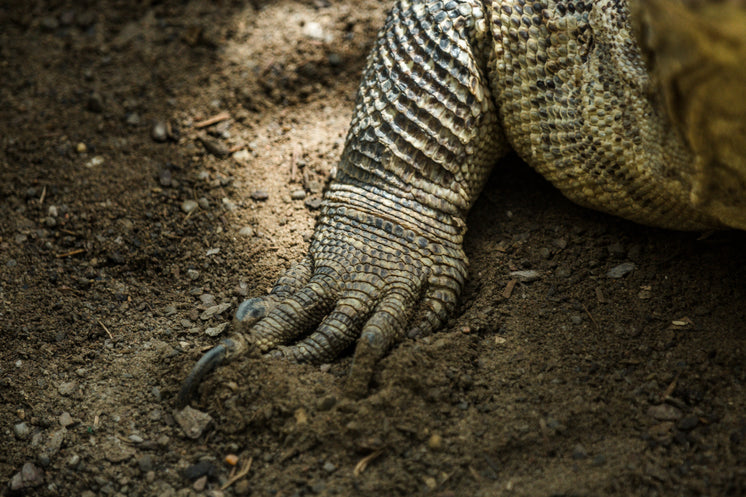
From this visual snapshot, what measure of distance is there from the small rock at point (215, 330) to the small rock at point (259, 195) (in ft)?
2.61

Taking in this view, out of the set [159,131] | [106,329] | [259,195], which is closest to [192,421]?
[106,329]

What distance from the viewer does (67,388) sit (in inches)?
98.2

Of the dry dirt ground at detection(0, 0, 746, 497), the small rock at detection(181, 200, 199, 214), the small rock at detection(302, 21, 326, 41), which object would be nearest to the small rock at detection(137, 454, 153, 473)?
the dry dirt ground at detection(0, 0, 746, 497)

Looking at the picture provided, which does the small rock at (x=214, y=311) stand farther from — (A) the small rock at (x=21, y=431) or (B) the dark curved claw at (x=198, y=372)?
(A) the small rock at (x=21, y=431)

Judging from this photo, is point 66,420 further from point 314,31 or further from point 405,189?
point 314,31

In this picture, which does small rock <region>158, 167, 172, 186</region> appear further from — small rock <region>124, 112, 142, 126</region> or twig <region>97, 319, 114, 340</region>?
twig <region>97, 319, 114, 340</region>

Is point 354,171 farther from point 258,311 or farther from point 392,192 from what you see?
point 258,311

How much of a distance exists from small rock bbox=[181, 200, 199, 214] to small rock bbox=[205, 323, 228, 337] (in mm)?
758

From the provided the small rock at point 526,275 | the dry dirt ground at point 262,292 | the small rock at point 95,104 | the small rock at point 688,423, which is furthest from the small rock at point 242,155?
the small rock at point 688,423

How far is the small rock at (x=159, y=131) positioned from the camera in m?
3.59

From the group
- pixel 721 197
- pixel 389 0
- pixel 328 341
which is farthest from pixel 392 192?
pixel 389 0

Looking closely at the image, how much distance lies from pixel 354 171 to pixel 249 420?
120cm

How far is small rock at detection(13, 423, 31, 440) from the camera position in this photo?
2.36 meters

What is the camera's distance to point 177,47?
160 inches
